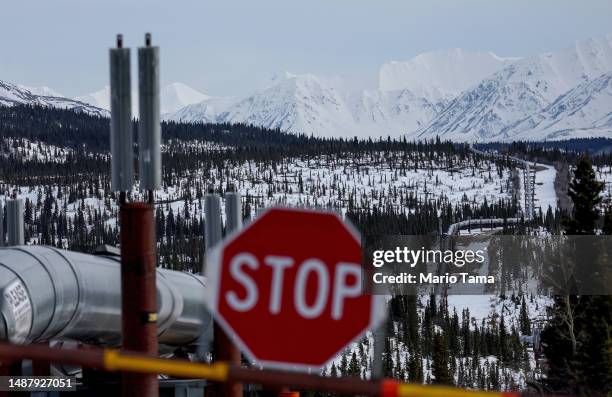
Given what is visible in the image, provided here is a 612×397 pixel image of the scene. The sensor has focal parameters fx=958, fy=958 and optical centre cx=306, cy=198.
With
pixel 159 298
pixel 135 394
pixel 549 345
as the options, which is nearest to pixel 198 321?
pixel 159 298

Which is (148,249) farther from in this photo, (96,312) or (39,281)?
(96,312)

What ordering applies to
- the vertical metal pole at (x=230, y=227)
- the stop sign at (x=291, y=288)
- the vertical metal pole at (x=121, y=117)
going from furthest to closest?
the vertical metal pole at (x=230, y=227)
the vertical metal pole at (x=121, y=117)
the stop sign at (x=291, y=288)

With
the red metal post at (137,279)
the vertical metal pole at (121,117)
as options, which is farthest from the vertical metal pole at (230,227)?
the red metal post at (137,279)

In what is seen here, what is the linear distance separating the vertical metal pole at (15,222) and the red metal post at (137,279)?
42.8 feet

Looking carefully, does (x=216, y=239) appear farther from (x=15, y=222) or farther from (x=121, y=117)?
(x=15, y=222)

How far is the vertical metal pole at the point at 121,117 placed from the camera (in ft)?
33.6

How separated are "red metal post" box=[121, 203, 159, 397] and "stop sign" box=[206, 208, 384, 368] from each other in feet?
15.9

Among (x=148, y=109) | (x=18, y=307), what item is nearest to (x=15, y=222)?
(x=18, y=307)

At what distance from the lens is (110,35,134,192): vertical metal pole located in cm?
1025

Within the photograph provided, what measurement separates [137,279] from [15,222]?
13367 mm

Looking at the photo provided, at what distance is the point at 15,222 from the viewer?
886 inches

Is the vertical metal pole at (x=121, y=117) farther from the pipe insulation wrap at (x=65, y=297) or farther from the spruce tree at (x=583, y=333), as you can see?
the spruce tree at (x=583, y=333)

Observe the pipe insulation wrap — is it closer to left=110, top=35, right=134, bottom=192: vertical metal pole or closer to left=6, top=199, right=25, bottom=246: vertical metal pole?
left=110, top=35, right=134, bottom=192: vertical metal pole

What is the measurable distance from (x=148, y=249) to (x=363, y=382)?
5.57 m
